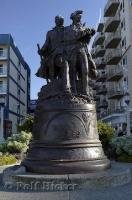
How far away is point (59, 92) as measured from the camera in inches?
471

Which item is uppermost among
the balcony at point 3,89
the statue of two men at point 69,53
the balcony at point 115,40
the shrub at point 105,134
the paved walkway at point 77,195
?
the balcony at point 115,40

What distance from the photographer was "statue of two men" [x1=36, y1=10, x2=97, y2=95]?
40.5 feet

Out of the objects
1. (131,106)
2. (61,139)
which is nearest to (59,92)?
(61,139)

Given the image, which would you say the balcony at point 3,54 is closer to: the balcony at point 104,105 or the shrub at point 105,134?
the balcony at point 104,105

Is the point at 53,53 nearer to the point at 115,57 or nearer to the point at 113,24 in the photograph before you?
the point at 115,57

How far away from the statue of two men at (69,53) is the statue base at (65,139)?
2.42ft

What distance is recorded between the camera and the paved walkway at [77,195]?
8.85m

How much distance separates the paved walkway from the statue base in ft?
4.35

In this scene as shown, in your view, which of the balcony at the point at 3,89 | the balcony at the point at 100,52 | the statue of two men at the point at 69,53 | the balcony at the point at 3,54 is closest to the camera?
the statue of two men at the point at 69,53

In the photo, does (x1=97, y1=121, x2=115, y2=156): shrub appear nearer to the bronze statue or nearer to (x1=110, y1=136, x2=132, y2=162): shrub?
(x1=110, y1=136, x2=132, y2=162): shrub

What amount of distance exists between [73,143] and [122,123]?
43615 mm

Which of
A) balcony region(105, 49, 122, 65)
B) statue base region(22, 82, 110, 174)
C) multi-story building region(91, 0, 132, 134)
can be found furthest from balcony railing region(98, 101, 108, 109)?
statue base region(22, 82, 110, 174)

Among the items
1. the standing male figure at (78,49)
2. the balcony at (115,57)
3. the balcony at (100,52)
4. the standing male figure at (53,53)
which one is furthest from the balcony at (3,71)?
the standing male figure at (78,49)

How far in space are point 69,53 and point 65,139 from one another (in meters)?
2.54
